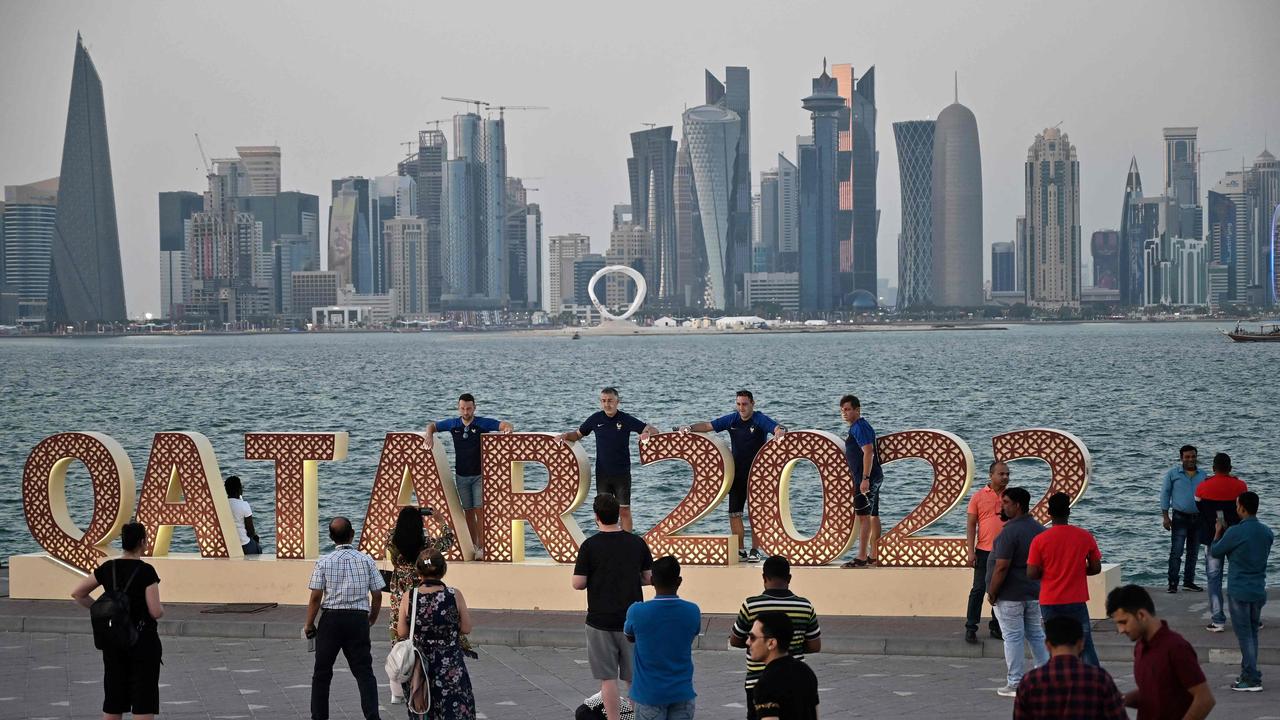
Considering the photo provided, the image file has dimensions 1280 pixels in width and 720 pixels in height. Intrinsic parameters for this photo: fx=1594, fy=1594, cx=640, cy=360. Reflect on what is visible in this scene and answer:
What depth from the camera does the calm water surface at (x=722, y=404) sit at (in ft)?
140

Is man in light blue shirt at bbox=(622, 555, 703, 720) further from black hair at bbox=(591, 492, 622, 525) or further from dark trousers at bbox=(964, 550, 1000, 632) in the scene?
dark trousers at bbox=(964, 550, 1000, 632)

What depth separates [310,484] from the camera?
1770 centimetres

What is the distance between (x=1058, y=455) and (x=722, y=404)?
75.3 m

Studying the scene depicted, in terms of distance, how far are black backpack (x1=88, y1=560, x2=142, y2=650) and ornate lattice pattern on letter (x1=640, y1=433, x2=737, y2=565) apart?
6885 millimetres

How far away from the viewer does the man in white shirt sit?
62.9 ft

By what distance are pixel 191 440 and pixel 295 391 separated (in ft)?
301

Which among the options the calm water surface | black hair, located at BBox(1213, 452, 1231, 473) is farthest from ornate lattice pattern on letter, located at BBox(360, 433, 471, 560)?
the calm water surface

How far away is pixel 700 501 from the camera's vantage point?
55.6 ft

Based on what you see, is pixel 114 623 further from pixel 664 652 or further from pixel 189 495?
pixel 189 495

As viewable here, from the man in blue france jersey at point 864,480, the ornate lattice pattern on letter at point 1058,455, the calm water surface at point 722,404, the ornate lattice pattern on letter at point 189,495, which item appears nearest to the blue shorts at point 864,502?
the man in blue france jersey at point 864,480

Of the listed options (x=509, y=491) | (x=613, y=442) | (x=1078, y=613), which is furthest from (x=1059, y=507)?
(x=509, y=491)

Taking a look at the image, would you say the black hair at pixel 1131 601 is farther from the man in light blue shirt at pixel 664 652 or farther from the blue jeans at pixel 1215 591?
the blue jeans at pixel 1215 591

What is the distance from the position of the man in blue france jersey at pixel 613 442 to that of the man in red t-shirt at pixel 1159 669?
28.9 feet

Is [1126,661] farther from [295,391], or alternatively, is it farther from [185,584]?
[295,391]
